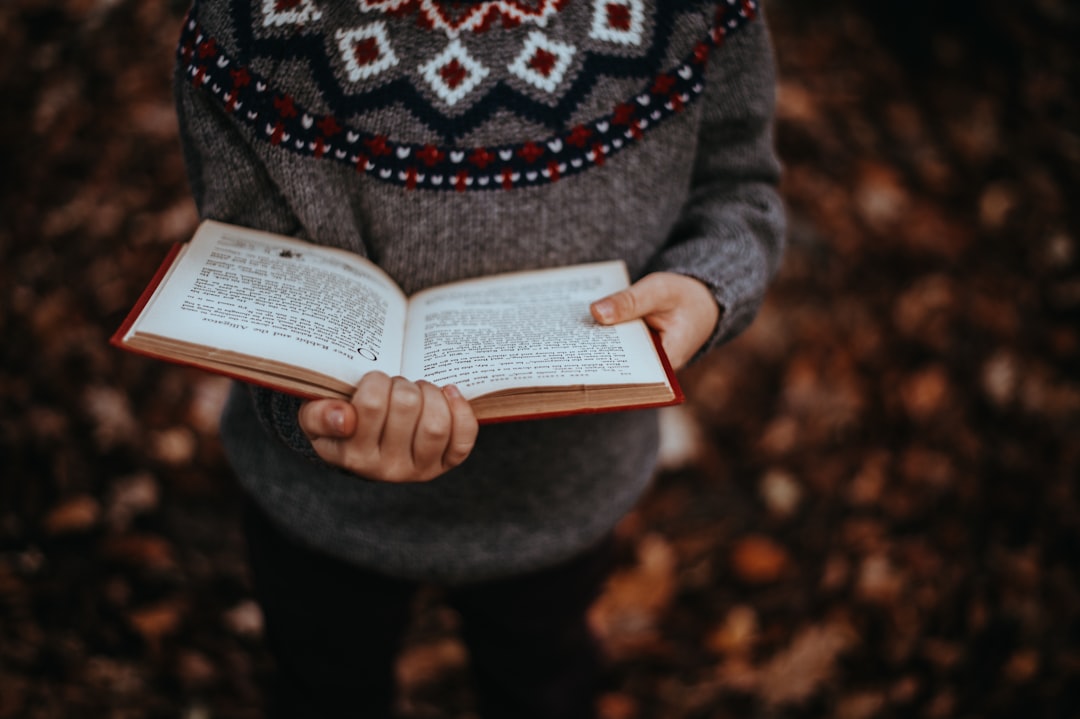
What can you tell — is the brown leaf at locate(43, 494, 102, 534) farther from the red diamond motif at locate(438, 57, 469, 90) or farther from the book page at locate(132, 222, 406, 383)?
the red diamond motif at locate(438, 57, 469, 90)

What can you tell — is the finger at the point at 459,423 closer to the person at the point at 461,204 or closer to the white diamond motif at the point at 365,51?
the person at the point at 461,204

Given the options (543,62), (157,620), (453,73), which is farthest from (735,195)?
(157,620)

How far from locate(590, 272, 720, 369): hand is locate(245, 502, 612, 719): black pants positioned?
1.96ft

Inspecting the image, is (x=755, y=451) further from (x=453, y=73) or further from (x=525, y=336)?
(x=453, y=73)

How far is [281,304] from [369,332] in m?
0.12

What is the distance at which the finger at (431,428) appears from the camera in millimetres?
763

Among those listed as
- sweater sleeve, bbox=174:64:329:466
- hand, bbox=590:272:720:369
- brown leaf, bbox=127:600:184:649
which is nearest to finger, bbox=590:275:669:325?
hand, bbox=590:272:720:369

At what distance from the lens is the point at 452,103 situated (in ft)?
2.97

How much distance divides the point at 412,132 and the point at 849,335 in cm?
214

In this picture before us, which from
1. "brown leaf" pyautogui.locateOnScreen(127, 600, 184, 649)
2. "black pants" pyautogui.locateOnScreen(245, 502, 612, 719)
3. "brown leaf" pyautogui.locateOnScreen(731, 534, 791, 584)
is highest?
"black pants" pyautogui.locateOnScreen(245, 502, 612, 719)

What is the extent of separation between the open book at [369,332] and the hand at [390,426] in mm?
39

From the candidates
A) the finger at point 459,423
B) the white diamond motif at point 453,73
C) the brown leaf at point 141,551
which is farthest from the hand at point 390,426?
the brown leaf at point 141,551

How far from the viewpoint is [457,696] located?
2002 mm

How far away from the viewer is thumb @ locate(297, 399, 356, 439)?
0.75 metres
